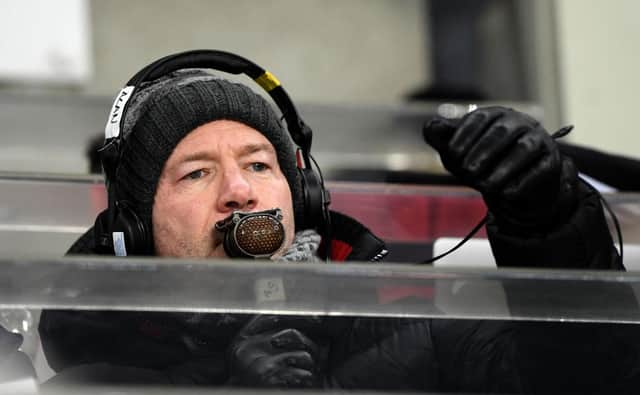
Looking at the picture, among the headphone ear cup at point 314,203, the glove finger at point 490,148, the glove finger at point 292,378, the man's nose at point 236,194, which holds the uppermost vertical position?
the glove finger at point 490,148

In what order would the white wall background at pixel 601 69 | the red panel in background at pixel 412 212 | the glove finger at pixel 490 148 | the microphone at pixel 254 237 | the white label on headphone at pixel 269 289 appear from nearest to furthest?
the white label on headphone at pixel 269 289 → the glove finger at pixel 490 148 → the microphone at pixel 254 237 → the red panel in background at pixel 412 212 → the white wall background at pixel 601 69

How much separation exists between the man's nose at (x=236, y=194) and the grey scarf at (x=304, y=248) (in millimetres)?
64

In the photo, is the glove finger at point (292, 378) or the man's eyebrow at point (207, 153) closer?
the glove finger at point (292, 378)

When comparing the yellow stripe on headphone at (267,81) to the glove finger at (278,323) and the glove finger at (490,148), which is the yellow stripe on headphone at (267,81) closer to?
the glove finger at (490,148)

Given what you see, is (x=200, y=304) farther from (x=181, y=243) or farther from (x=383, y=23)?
(x=383, y=23)

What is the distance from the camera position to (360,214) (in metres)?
1.52

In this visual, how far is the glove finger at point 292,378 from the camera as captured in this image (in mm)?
751

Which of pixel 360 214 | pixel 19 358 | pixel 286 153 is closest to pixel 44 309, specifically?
pixel 19 358

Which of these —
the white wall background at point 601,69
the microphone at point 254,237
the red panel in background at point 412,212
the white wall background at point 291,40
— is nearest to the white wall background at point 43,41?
the white wall background at point 291,40

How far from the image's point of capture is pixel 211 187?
1214mm

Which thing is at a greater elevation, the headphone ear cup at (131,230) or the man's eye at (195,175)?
the man's eye at (195,175)

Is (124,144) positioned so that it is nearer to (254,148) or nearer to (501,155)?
(254,148)

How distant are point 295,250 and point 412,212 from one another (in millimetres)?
470

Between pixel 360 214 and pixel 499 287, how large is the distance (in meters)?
0.78
